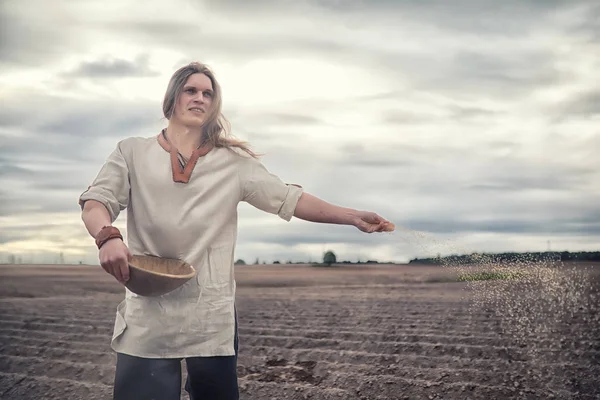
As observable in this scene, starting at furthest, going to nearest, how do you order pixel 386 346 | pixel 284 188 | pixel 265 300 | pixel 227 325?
pixel 265 300 < pixel 386 346 < pixel 284 188 < pixel 227 325

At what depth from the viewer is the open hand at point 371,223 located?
6.96ft

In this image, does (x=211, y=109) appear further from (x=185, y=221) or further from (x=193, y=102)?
(x=185, y=221)

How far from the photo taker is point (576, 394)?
4.11m

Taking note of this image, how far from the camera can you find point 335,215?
6.91 ft

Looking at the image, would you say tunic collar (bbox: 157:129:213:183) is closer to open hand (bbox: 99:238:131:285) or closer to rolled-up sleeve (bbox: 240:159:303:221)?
rolled-up sleeve (bbox: 240:159:303:221)

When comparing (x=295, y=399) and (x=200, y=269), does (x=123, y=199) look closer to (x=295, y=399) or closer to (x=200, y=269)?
(x=200, y=269)

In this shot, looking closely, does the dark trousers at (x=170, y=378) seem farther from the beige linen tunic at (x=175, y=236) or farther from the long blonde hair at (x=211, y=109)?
the long blonde hair at (x=211, y=109)

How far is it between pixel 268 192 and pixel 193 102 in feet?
1.18

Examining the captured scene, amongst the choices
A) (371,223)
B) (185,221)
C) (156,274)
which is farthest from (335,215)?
(156,274)

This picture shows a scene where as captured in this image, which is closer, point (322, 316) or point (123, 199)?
point (123, 199)

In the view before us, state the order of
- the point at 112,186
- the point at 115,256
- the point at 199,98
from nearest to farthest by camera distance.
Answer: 1. the point at 115,256
2. the point at 112,186
3. the point at 199,98

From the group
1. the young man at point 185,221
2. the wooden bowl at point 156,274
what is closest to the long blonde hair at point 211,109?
the young man at point 185,221

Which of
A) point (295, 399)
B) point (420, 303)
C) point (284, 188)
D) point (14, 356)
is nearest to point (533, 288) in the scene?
point (420, 303)

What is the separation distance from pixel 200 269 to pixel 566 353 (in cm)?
379
